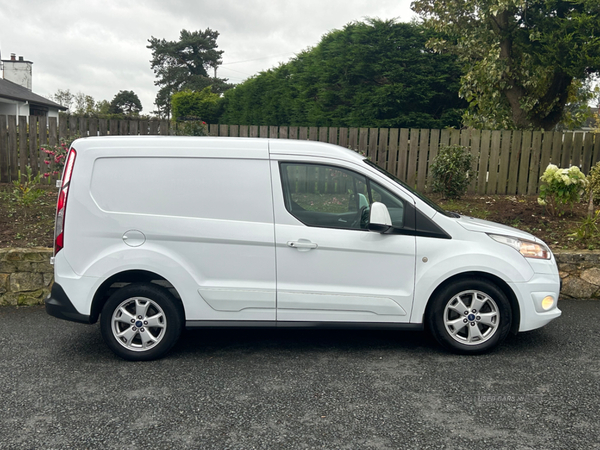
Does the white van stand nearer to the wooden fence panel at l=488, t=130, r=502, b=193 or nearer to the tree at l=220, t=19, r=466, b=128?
the wooden fence panel at l=488, t=130, r=502, b=193

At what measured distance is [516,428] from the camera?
341 cm

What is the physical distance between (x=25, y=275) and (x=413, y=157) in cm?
762

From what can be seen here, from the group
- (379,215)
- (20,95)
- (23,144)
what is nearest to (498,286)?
(379,215)

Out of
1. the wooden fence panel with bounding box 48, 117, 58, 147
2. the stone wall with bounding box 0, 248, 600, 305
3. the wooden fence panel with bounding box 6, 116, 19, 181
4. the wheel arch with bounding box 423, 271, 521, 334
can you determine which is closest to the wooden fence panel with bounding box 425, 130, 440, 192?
the wheel arch with bounding box 423, 271, 521, 334

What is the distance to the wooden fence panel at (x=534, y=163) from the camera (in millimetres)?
11078

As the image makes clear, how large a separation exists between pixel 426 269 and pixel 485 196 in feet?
22.9

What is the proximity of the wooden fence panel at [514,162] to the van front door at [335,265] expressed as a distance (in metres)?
7.55

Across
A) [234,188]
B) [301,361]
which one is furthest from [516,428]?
[234,188]

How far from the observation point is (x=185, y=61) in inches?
2178

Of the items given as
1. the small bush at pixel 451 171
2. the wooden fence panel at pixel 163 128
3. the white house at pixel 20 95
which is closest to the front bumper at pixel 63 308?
the small bush at pixel 451 171

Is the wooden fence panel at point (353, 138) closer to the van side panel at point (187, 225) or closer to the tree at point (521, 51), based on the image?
the tree at point (521, 51)

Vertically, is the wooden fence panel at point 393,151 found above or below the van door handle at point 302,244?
above

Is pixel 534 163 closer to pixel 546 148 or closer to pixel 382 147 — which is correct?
pixel 546 148

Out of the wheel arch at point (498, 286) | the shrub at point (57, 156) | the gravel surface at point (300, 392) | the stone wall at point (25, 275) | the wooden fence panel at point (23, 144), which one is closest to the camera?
the gravel surface at point (300, 392)
